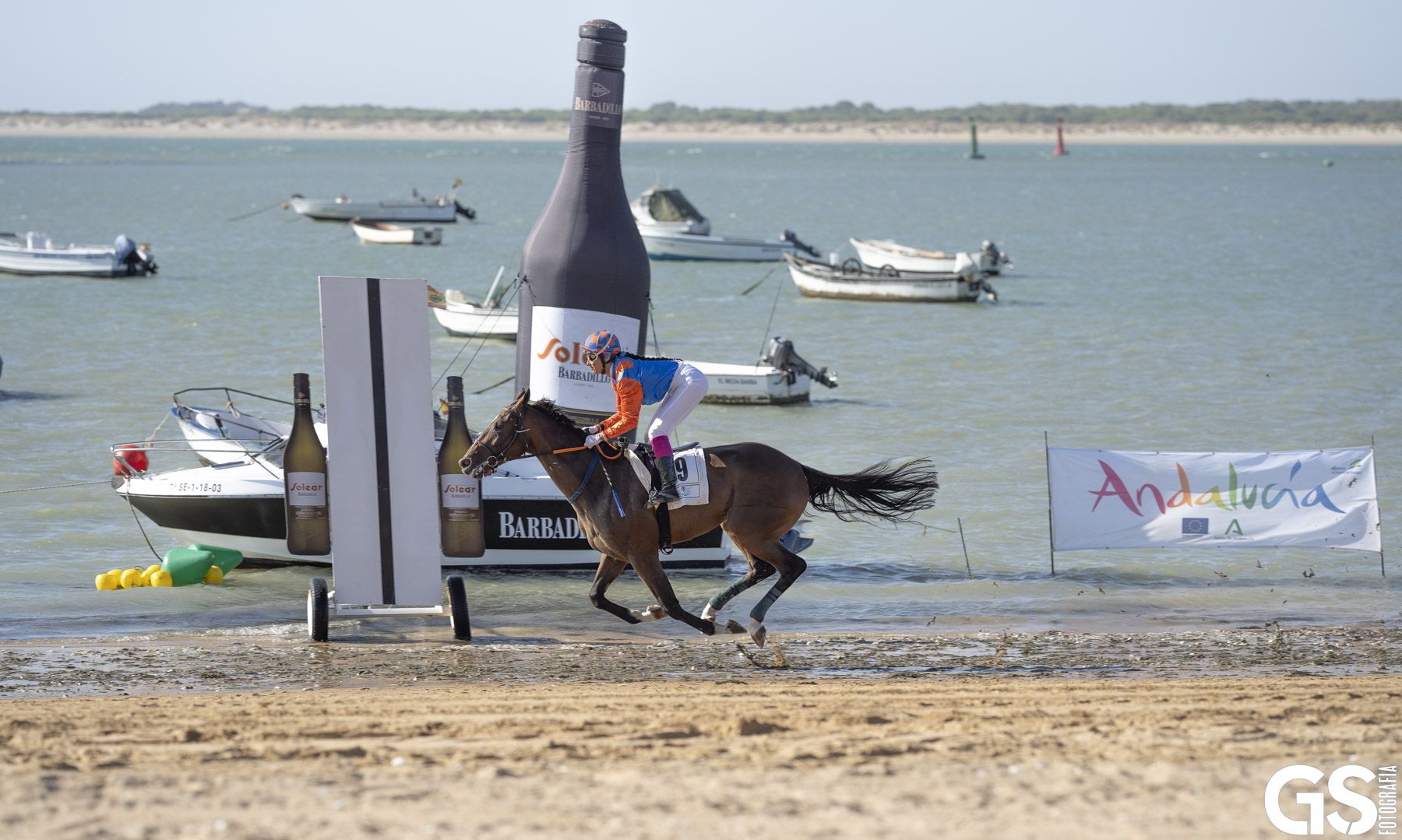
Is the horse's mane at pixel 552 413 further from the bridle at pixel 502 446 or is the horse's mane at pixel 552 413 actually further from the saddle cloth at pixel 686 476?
the saddle cloth at pixel 686 476

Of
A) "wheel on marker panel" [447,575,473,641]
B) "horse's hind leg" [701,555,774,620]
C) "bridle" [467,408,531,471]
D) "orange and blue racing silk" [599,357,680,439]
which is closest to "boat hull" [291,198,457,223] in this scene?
"wheel on marker panel" [447,575,473,641]

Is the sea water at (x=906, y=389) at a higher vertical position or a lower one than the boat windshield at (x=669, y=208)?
lower

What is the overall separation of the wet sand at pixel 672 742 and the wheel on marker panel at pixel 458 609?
0.81m

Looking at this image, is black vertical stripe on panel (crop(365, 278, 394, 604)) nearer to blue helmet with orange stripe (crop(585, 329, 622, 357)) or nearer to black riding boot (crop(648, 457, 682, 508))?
blue helmet with orange stripe (crop(585, 329, 622, 357))

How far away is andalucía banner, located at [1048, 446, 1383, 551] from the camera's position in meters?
14.5

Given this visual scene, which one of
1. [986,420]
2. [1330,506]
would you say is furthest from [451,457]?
[986,420]

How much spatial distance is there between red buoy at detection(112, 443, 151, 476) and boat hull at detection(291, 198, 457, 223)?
69.8 m

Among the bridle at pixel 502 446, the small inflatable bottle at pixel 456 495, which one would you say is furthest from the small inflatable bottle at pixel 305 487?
the bridle at pixel 502 446

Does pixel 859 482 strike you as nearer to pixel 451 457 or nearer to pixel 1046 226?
pixel 451 457

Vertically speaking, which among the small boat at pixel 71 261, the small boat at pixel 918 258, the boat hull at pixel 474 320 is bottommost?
the boat hull at pixel 474 320

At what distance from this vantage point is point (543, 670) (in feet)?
37.9

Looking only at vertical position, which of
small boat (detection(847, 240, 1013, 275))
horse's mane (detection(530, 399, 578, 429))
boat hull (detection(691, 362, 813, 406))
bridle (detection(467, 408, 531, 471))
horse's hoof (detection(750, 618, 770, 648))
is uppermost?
small boat (detection(847, 240, 1013, 275))

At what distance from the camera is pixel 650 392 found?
1202cm

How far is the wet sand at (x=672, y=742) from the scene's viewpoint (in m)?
6.73
